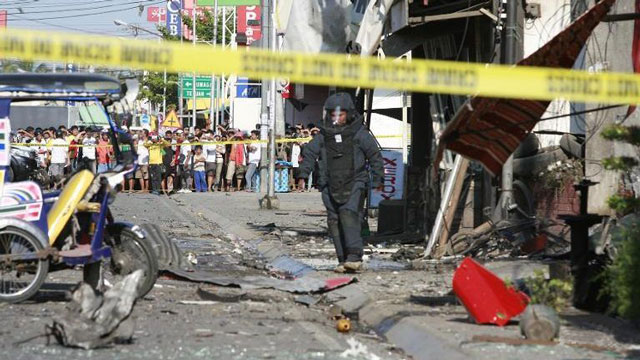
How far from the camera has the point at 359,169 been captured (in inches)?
567

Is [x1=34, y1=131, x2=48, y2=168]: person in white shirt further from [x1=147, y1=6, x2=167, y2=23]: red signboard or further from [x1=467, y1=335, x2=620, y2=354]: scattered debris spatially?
[x1=147, y1=6, x2=167, y2=23]: red signboard

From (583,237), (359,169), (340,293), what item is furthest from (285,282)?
(583,237)

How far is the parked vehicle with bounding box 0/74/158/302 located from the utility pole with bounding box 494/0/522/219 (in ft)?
15.6

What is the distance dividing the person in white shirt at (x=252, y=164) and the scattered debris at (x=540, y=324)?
1143 inches

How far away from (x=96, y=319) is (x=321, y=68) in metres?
2.35

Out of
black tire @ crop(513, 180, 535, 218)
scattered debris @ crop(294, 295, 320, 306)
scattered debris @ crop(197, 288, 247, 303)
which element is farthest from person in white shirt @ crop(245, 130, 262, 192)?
scattered debris @ crop(197, 288, 247, 303)

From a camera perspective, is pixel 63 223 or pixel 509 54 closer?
pixel 63 223

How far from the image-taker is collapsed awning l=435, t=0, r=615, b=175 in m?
9.86

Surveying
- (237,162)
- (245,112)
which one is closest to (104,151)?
(237,162)

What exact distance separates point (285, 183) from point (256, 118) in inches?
999

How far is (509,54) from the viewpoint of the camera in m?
14.2

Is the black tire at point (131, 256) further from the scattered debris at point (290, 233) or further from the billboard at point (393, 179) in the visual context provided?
the billboard at point (393, 179)

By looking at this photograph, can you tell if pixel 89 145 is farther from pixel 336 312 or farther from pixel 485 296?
pixel 485 296

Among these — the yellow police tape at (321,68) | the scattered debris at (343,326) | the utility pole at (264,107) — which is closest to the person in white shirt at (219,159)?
the utility pole at (264,107)
